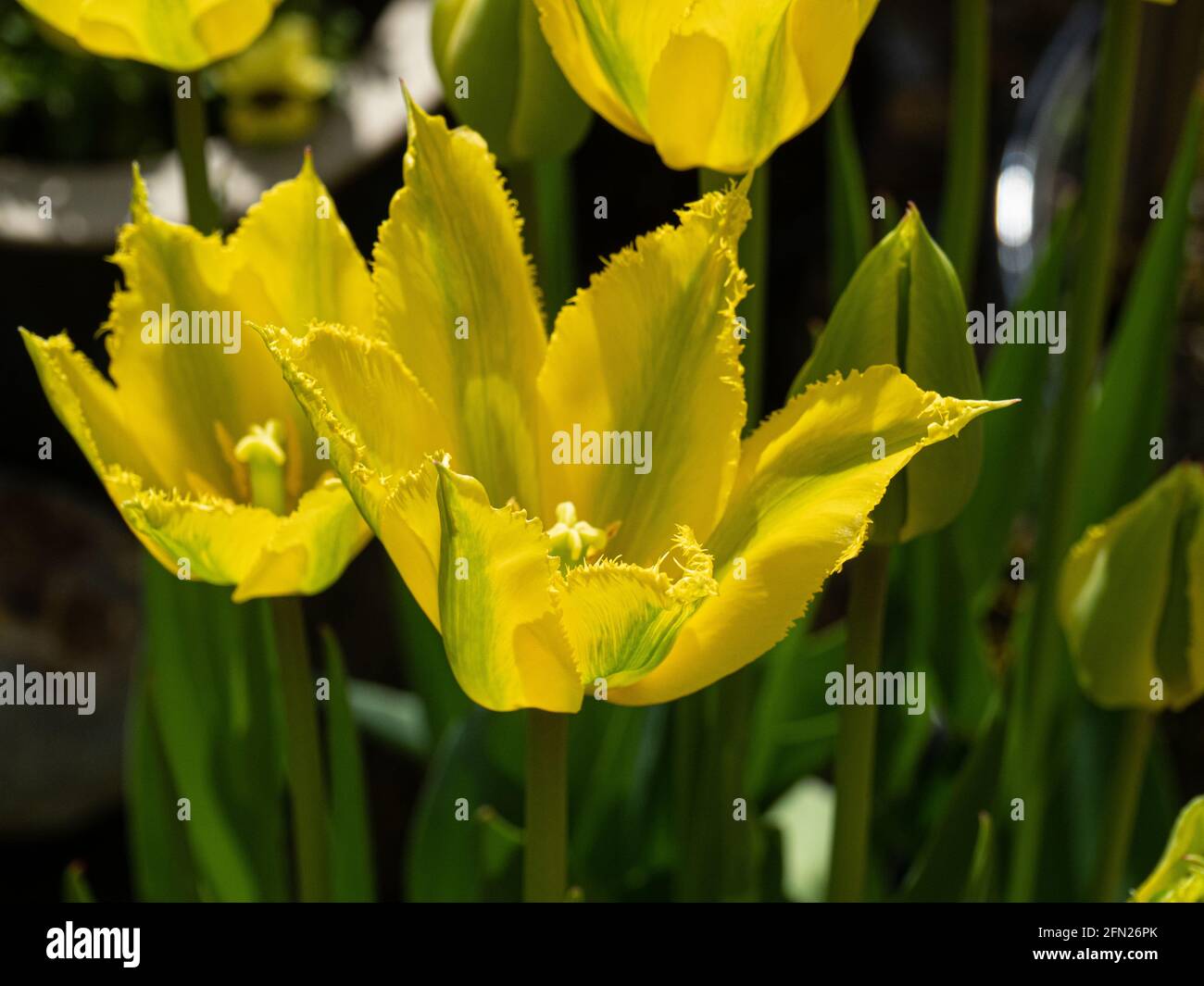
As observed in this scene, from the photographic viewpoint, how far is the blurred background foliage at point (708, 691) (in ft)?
1.77

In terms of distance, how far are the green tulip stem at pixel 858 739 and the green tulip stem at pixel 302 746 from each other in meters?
0.13

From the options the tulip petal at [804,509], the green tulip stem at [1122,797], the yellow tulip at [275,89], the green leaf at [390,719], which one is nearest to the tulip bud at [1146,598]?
the green tulip stem at [1122,797]

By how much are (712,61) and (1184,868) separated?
20cm

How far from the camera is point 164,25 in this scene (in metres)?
0.39

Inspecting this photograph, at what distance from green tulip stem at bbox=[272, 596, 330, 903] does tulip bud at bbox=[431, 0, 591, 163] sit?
0.14 meters

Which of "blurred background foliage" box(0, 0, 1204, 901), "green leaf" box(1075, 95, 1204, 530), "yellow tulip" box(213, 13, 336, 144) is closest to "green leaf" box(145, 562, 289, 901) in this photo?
"blurred background foliage" box(0, 0, 1204, 901)

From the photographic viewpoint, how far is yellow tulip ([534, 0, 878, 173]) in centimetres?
33

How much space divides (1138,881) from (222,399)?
1.35ft

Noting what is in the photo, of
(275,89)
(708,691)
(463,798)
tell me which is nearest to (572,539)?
(708,691)

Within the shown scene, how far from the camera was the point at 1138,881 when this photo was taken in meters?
0.62

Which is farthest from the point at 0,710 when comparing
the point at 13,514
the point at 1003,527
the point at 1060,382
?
the point at 1060,382

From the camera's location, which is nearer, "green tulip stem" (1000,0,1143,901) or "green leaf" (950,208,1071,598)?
"green tulip stem" (1000,0,1143,901)

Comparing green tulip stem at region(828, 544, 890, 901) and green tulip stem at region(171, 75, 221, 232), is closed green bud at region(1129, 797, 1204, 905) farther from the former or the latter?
green tulip stem at region(171, 75, 221, 232)
